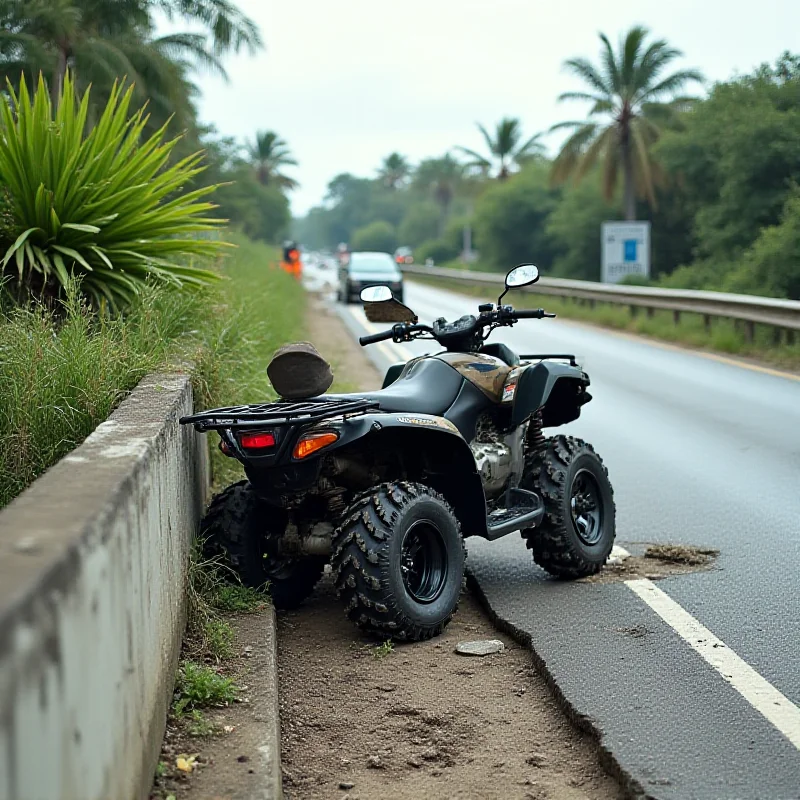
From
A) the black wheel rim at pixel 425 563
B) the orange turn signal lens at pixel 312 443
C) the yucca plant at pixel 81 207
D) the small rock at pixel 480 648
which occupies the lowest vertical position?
Answer: the small rock at pixel 480 648

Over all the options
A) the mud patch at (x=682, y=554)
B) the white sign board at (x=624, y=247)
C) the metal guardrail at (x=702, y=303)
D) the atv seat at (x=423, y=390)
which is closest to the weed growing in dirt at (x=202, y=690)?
the atv seat at (x=423, y=390)

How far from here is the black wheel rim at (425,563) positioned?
5.34 m

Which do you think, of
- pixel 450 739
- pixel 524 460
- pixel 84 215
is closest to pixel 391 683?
pixel 450 739

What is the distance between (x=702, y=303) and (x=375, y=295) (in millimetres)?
15493

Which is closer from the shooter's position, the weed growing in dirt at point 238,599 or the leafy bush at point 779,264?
the weed growing in dirt at point 238,599

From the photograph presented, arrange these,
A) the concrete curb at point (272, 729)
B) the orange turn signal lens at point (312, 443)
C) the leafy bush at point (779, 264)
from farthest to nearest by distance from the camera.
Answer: the leafy bush at point (779, 264) → the orange turn signal lens at point (312, 443) → the concrete curb at point (272, 729)

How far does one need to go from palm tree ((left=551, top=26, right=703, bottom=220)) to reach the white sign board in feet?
50.2

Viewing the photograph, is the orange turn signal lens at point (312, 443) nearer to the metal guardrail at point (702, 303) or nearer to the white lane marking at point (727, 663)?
the white lane marking at point (727, 663)

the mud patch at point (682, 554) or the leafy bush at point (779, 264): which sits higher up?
the leafy bush at point (779, 264)

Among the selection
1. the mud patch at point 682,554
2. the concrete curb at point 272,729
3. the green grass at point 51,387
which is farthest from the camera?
the mud patch at point 682,554

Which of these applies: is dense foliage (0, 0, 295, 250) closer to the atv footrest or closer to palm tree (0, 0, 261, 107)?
palm tree (0, 0, 261, 107)

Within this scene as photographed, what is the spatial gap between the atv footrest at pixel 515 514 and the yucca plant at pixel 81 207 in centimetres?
308

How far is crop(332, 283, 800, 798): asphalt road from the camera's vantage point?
13.2ft

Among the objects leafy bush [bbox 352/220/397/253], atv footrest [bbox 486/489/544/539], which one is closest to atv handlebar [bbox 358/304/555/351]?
atv footrest [bbox 486/489/544/539]
